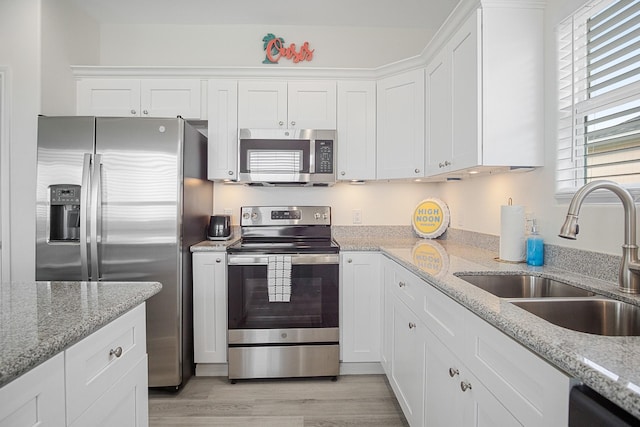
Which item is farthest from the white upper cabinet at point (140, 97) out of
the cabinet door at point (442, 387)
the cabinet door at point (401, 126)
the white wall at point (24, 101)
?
the cabinet door at point (442, 387)

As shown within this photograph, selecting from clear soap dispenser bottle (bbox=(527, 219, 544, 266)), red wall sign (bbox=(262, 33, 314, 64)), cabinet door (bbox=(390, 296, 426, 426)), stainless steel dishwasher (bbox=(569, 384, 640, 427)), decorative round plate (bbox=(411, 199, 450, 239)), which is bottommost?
cabinet door (bbox=(390, 296, 426, 426))

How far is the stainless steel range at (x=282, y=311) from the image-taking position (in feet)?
7.53

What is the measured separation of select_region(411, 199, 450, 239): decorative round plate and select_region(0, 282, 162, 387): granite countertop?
2170 mm

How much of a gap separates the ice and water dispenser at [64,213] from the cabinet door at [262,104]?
3.99ft

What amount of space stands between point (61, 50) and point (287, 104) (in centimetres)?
174

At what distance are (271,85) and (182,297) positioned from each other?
1700mm

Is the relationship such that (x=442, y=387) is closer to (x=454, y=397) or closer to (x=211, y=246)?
(x=454, y=397)

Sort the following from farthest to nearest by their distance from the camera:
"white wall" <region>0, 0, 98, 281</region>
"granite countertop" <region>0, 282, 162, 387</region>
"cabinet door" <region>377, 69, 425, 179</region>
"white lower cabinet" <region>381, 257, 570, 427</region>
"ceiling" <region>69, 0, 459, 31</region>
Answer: "ceiling" <region>69, 0, 459, 31</region> → "cabinet door" <region>377, 69, 425, 179</region> → "white wall" <region>0, 0, 98, 281</region> → "white lower cabinet" <region>381, 257, 570, 427</region> → "granite countertop" <region>0, 282, 162, 387</region>

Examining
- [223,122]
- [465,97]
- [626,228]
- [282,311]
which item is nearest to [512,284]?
[626,228]

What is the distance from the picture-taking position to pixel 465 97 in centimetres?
179

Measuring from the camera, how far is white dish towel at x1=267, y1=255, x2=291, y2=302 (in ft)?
7.47

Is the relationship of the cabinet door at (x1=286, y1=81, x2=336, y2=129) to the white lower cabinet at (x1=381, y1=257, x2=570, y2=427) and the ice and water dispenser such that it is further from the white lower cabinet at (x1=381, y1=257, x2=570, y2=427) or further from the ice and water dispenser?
the ice and water dispenser

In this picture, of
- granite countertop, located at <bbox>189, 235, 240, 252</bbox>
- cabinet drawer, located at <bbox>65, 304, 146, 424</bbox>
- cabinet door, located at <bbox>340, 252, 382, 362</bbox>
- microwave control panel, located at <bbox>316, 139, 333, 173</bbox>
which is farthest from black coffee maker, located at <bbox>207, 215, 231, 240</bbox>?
cabinet drawer, located at <bbox>65, 304, 146, 424</bbox>

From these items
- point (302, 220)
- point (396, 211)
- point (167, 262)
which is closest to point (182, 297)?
point (167, 262)
